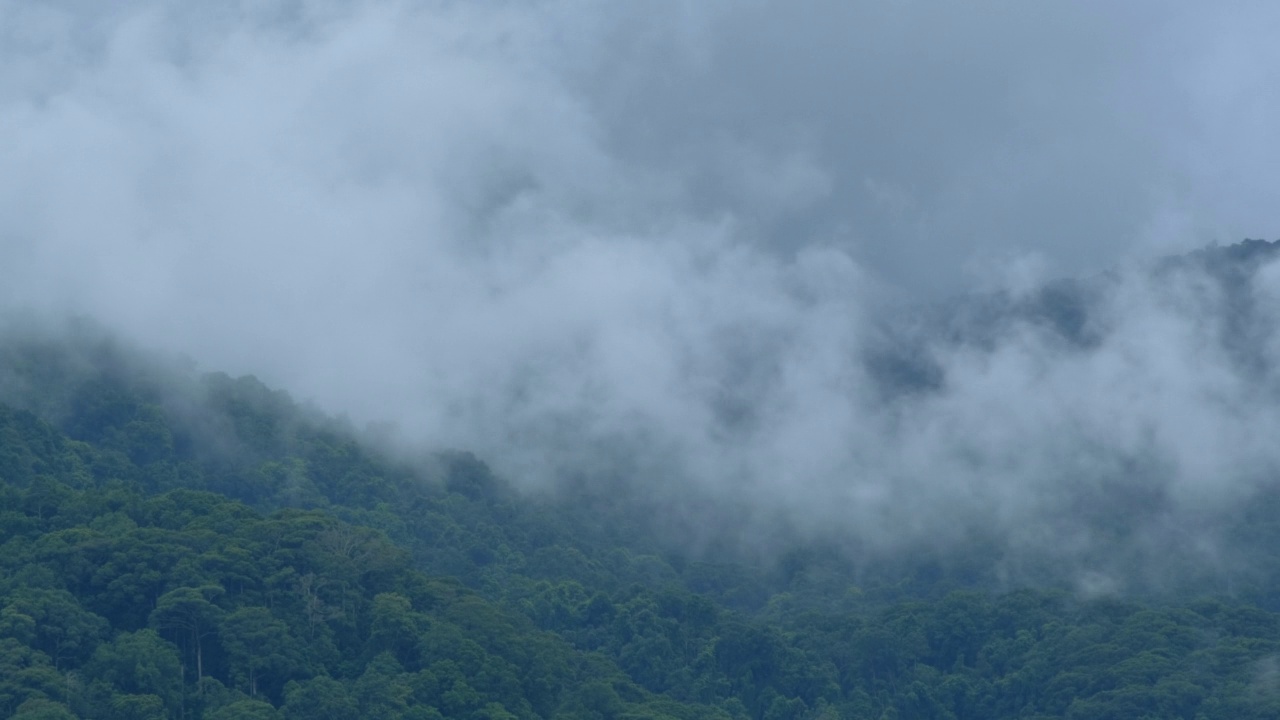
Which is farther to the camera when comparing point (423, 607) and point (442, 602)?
point (442, 602)

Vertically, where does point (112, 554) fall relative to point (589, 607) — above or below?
below

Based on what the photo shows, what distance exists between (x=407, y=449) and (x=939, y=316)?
34.2m

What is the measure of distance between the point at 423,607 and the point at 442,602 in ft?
2.25

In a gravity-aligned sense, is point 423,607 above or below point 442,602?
below

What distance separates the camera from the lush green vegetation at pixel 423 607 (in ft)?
187

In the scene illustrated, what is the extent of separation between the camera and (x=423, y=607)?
63.7 meters

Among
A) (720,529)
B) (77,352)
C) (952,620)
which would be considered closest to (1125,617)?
(952,620)

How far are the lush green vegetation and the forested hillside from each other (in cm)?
11

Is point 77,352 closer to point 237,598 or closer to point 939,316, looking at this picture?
point 237,598

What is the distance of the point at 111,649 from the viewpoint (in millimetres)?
55375

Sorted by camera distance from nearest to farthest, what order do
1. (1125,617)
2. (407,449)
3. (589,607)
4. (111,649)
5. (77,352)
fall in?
(111,649)
(1125,617)
(589,607)
(77,352)
(407,449)

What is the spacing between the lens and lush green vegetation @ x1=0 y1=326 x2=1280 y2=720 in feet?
187

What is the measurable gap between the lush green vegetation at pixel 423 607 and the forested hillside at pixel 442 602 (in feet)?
0.35

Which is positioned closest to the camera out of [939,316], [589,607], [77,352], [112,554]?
[112,554]
